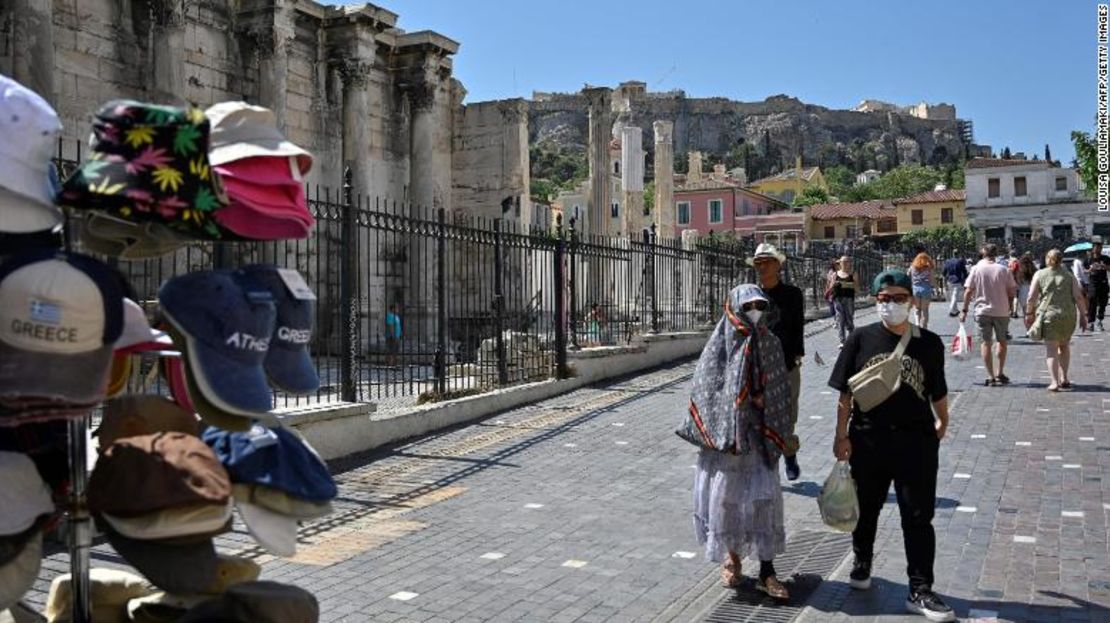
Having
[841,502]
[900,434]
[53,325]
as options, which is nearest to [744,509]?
[841,502]

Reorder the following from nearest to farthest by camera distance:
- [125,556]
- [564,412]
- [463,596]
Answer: [125,556], [463,596], [564,412]

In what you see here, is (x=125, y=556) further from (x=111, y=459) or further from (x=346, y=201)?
(x=346, y=201)

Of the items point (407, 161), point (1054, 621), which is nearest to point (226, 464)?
point (1054, 621)

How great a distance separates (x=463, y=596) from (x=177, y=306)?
3498 millimetres

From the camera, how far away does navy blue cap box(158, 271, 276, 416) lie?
256 cm

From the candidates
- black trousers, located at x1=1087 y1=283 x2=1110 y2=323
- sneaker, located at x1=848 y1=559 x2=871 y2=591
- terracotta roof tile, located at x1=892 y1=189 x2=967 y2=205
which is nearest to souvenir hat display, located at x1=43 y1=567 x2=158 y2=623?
sneaker, located at x1=848 y1=559 x2=871 y2=591

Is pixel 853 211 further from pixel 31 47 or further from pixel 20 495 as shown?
pixel 20 495

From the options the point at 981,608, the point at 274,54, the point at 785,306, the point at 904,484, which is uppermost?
the point at 274,54

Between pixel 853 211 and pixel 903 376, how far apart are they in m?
Result: 89.0

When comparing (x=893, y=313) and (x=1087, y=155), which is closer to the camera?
(x=893, y=313)

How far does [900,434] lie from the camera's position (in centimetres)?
552

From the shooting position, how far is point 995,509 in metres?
7.59

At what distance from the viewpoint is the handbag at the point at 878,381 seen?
551cm

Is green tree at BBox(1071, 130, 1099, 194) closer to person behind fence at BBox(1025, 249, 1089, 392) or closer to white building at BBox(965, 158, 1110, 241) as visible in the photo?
person behind fence at BBox(1025, 249, 1089, 392)
